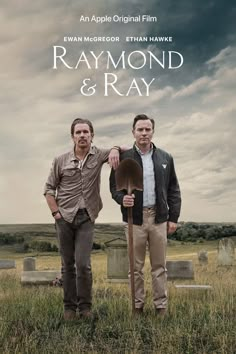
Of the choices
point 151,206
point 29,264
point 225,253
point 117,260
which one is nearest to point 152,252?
point 151,206

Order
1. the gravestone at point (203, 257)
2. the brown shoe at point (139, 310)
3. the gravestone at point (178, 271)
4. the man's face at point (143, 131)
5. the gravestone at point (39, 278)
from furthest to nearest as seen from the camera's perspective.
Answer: the gravestone at point (203, 257) < the gravestone at point (178, 271) < the gravestone at point (39, 278) < the brown shoe at point (139, 310) < the man's face at point (143, 131)

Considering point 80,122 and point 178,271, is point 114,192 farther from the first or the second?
point 178,271

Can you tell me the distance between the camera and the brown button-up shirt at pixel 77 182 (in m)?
5.93

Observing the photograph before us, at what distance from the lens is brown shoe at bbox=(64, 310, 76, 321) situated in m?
6.00

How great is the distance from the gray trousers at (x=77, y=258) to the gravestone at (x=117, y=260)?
444 centimetres

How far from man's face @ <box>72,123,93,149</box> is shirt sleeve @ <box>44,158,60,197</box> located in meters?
0.38

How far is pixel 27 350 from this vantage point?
4871mm

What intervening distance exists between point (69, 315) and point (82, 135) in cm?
197

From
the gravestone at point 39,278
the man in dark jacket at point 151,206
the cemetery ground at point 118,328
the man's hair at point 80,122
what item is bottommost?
the cemetery ground at point 118,328

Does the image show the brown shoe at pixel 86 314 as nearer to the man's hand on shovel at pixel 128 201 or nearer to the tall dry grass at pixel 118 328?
the tall dry grass at pixel 118 328

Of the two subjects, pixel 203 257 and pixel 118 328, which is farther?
pixel 203 257

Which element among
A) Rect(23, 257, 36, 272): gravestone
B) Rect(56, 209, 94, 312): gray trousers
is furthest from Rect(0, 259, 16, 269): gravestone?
Rect(56, 209, 94, 312): gray trousers

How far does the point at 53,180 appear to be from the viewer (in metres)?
6.09

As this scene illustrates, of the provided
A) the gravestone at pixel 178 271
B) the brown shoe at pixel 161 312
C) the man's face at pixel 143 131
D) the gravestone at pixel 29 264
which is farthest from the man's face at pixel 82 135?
the gravestone at pixel 29 264
